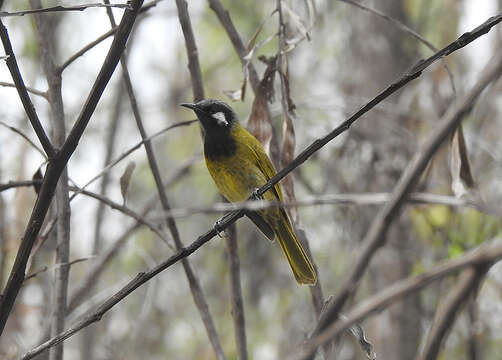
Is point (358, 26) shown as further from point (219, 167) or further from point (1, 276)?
point (1, 276)

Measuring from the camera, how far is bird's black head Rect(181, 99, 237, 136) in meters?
3.71

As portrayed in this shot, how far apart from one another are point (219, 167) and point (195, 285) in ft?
4.64

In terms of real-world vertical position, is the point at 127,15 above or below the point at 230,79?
below

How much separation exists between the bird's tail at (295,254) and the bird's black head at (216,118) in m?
0.65

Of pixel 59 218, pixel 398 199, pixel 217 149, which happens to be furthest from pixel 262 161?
pixel 398 199

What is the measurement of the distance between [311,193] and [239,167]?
1.10m

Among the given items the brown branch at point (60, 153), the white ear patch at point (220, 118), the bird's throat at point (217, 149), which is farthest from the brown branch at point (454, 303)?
the white ear patch at point (220, 118)

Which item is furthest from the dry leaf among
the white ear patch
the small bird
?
the white ear patch

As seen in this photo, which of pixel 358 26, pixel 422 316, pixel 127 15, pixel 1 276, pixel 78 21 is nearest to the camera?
pixel 127 15

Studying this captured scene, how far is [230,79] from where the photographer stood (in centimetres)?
947

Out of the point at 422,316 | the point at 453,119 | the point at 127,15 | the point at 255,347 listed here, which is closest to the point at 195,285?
the point at 127,15

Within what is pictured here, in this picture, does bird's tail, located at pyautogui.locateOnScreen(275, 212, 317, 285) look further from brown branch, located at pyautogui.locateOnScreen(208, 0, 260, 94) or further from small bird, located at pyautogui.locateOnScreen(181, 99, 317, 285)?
brown branch, located at pyautogui.locateOnScreen(208, 0, 260, 94)

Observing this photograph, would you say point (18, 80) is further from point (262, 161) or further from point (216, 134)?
point (262, 161)

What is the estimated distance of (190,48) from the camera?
2.61 m
